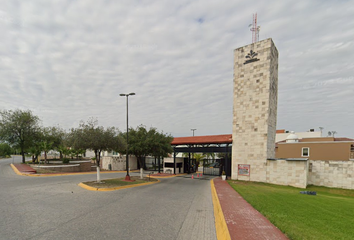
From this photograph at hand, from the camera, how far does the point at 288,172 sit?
21.2 m

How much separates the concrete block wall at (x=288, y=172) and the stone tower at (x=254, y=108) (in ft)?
2.68

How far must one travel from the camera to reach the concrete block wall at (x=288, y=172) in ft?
66.5

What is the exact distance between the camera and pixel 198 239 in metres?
6.10

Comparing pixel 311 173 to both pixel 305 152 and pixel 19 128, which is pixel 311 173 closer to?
pixel 305 152

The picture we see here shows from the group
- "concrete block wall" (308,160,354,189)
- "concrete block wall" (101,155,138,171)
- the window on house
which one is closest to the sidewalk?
"concrete block wall" (308,160,354,189)

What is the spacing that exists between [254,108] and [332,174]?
1110 cm

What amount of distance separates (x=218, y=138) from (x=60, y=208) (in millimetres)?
24022

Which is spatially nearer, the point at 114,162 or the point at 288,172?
the point at 288,172

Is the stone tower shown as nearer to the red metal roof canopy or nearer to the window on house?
the red metal roof canopy

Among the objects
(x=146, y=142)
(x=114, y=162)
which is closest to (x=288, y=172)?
(x=146, y=142)

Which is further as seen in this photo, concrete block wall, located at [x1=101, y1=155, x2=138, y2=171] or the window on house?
concrete block wall, located at [x1=101, y1=155, x2=138, y2=171]

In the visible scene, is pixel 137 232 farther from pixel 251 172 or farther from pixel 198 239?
pixel 251 172

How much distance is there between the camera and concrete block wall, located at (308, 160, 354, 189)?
19.8 meters

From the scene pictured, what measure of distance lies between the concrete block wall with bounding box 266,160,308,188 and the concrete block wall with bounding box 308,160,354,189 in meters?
2.24
